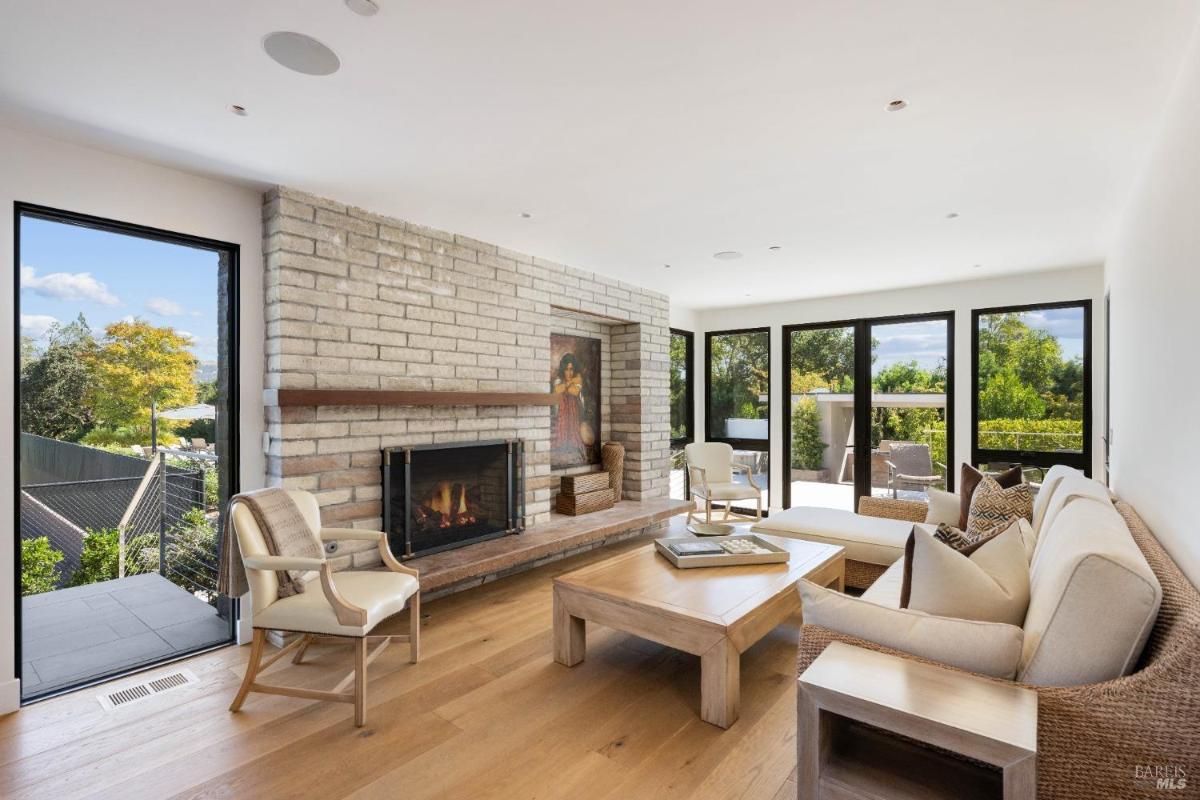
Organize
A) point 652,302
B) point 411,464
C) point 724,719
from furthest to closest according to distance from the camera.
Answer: point 652,302 < point 411,464 < point 724,719

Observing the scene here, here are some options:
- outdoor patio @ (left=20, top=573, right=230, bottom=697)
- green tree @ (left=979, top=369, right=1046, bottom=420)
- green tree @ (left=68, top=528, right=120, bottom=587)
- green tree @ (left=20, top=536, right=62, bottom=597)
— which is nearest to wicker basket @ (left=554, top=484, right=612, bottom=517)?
outdoor patio @ (left=20, top=573, right=230, bottom=697)

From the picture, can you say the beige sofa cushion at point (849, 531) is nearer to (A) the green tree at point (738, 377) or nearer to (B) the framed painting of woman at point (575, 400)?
(B) the framed painting of woman at point (575, 400)

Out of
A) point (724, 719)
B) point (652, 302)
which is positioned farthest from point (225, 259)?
point (652, 302)

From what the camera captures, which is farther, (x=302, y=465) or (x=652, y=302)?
(x=652, y=302)

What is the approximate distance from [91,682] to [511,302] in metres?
3.04

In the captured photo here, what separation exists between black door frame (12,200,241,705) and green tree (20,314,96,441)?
101 millimetres

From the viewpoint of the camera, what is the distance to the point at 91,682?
2.67 metres

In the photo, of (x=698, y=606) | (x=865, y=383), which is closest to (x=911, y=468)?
(x=865, y=383)

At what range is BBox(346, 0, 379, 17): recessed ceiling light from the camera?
164 centimetres

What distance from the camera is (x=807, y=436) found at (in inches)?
249

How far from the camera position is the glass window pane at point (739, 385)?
661 cm

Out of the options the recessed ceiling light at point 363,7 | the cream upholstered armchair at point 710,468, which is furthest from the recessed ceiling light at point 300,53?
the cream upholstered armchair at point 710,468

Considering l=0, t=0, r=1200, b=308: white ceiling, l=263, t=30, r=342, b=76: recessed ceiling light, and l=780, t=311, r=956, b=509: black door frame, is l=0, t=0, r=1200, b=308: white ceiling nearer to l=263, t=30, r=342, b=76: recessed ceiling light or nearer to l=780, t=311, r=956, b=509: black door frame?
l=263, t=30, r=342, b=76: recessed ceiling light

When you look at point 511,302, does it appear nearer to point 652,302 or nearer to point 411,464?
point 411,464
